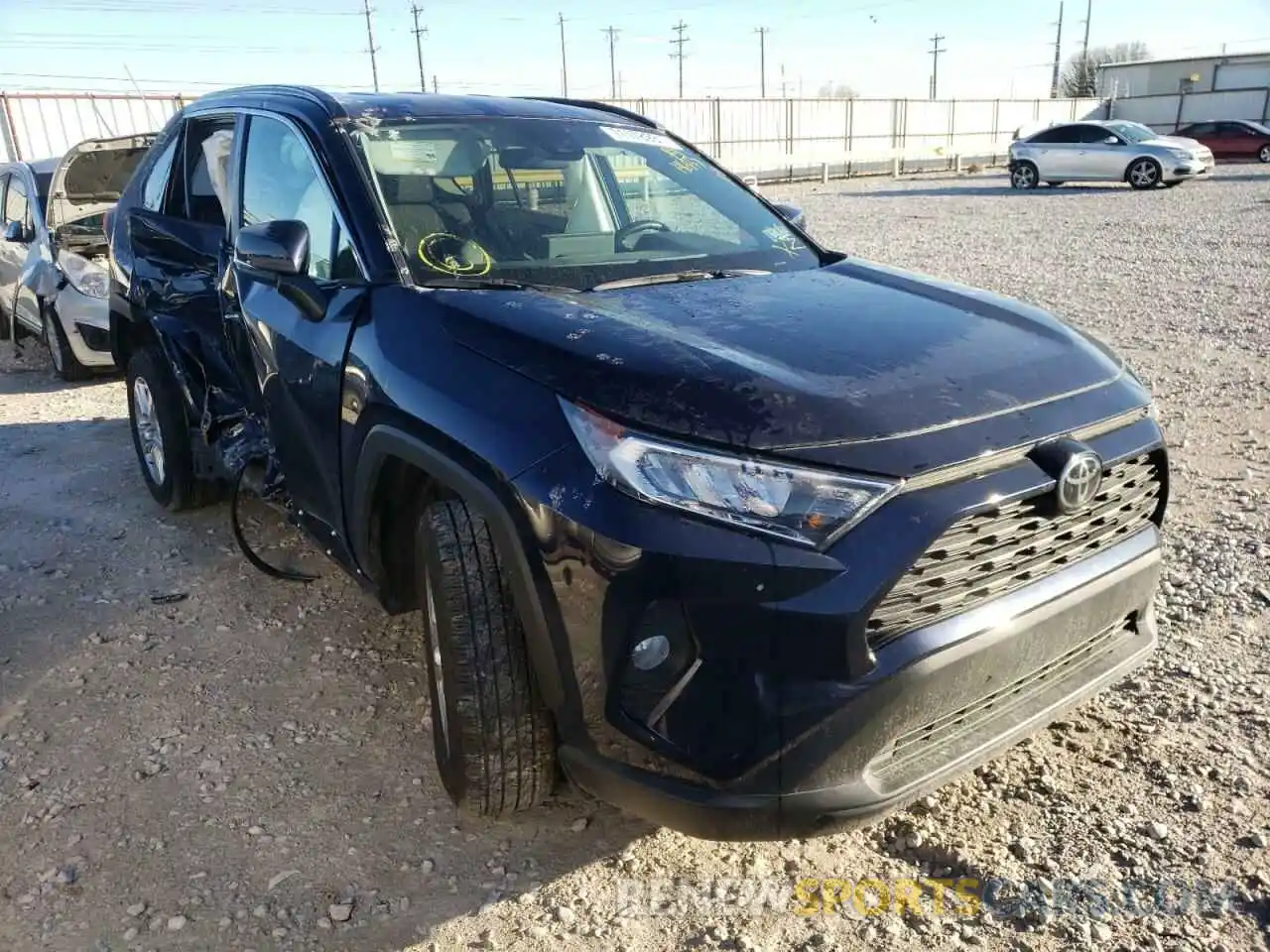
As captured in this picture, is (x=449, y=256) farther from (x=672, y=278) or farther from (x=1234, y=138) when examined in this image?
(x=1234, y=138)

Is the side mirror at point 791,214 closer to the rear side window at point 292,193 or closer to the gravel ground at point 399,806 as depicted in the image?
the rear side window at point 292,193

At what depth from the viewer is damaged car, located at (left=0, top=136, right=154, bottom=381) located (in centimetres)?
704

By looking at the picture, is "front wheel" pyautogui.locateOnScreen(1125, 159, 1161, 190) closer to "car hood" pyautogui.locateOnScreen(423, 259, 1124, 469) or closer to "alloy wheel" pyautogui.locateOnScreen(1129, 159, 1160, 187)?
"alloy wheel" pyautogui.locateOnScreen(1129, 159, 1160, 187)

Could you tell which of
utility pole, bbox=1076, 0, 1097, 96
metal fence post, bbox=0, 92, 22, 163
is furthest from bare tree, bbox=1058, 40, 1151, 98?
metal fence post, bbox=0, 92, 22, 163

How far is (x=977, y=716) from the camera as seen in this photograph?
222 centimetres

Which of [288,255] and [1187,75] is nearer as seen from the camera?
[288,255]

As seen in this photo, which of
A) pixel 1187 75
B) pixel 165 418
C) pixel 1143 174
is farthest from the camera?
pixel 1187 75

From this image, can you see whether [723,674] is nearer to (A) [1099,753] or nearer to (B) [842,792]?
(B) [842,792]

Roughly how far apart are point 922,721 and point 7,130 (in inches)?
829

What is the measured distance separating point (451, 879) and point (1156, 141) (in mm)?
23891

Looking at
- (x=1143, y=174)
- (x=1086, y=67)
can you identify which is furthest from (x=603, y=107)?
(x=1086, y=67)

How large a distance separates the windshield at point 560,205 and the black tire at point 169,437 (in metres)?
1.93

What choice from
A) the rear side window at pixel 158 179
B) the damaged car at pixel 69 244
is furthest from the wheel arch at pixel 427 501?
the damaged car at pixel 69 244

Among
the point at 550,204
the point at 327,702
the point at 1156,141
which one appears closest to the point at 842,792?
the point at 327,702
